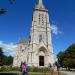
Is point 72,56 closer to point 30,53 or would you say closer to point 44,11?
point 30,53

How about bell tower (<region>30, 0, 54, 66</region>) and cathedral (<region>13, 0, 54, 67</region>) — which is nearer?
cathedral (<region>13, 0, 54, 67</region>)

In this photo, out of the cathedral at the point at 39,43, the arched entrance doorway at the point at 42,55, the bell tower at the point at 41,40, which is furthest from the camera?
the arched entrance doorway at the point at 42,55

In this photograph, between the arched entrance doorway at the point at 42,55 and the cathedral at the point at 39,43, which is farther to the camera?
the arched entrance doorway at the point at 42,55

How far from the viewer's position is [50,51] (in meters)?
75.2

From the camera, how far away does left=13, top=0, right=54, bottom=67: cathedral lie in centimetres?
7319

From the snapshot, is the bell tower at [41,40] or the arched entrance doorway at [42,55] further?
the arched entrance doorway at [42,55]

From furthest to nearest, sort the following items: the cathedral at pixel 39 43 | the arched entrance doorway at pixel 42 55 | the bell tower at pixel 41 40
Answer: the arched entrance doorway at pixel 42 55 < the bell tower at pixel 41 40 < the cathedral at pixel 39 43

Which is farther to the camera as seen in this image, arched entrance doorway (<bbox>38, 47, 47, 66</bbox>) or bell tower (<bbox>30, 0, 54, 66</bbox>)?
arched entrance doorway (<bbox>38, 47, 47, 66</bbox>)

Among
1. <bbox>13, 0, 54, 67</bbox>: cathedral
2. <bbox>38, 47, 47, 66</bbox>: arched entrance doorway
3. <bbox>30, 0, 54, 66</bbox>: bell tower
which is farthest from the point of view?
<bbox>38, 47, 47, 66</bbox>: arched entrance doorway

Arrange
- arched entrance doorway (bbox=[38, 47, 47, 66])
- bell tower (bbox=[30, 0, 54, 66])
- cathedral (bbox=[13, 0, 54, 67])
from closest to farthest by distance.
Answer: cathedral (bbox=[13, 0, 54, 67])
bell tower (bbox=[30, 0, 54, 66])
arched entrance doorway (bbox=[38, 47, 47, 66])

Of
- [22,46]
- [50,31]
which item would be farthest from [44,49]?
[22,46]

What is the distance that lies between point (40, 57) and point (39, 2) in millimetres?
22318

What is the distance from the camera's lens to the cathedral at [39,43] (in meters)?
73.2

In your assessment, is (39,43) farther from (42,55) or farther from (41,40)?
(42,55)
